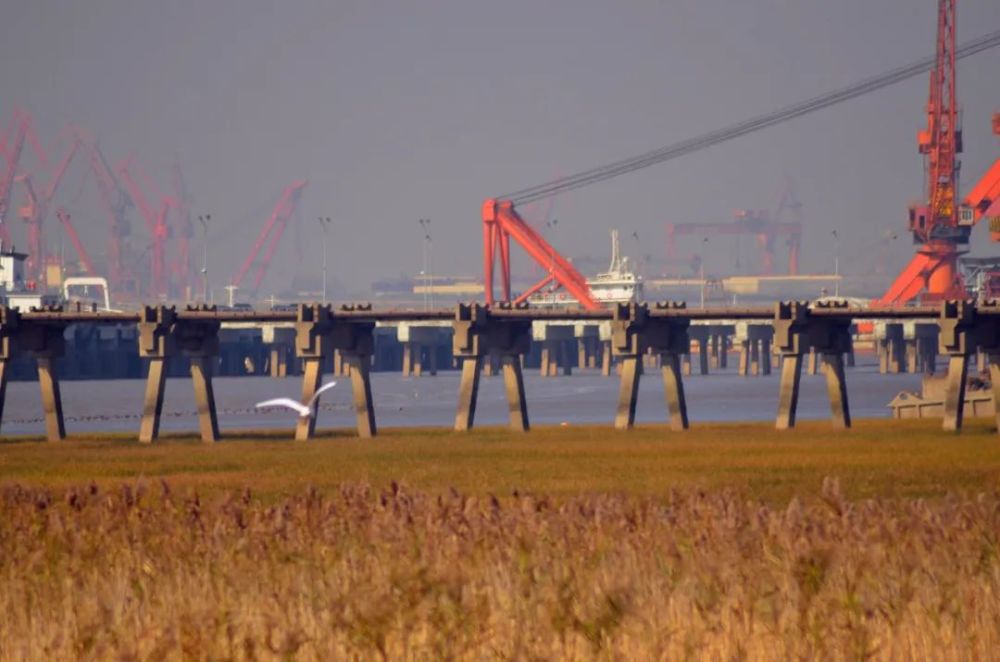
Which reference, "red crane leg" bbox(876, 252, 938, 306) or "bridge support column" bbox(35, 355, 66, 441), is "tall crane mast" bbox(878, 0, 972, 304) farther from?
"bridge support column" bbox(35, 355, 66, 441)

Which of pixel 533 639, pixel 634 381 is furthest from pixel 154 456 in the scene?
pixel 533 639

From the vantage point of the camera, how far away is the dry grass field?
63.3 feet

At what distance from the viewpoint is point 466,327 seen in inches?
3054

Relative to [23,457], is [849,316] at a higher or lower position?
higher

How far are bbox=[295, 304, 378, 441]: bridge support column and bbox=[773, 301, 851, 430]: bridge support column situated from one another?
17.5 meters

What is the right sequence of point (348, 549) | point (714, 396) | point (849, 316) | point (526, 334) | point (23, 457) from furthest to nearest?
point (714, 396) → point (526, 334) → point (849, 316) → point (23, 457) → point (348, 549)

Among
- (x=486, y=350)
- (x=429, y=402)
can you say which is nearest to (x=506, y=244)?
(x=429, y=402)

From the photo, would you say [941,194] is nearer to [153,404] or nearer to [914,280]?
[914,280]

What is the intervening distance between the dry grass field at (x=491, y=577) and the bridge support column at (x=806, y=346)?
37.9 metres

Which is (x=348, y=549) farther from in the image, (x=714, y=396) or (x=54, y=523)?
(x=714, y=396)

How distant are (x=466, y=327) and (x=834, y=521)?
172ft

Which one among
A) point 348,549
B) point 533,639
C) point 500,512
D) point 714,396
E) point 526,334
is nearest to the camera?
point 533,639

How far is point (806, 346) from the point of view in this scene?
2955 inches

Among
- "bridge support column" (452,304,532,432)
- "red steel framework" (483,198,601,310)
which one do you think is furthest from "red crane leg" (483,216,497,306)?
"bridge support column" (452,304,532,432)
